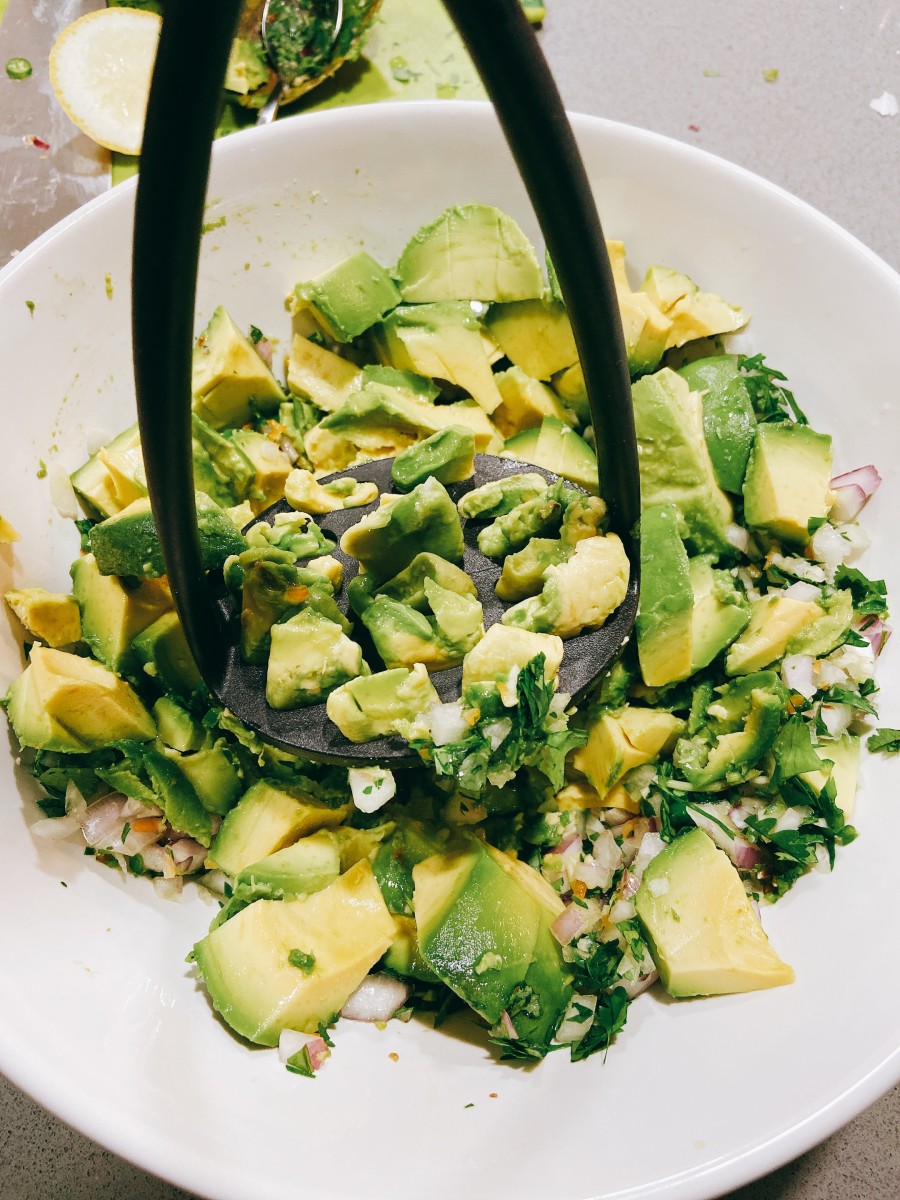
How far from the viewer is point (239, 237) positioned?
4.51 ft

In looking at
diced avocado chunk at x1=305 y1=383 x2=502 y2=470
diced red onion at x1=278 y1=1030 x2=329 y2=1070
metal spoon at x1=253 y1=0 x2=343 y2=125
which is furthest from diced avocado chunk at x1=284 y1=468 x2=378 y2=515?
metal spoon at x1=253 y1=0 x2=343 y2=125

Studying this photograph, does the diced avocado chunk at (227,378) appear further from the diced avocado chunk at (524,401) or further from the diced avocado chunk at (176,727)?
the diced avocado chunk at (176,727)

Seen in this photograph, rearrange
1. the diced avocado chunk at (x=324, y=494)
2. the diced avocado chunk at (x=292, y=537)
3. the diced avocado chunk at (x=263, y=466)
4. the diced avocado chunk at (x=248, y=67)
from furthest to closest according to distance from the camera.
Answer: the diced avocado chunk at (x=248, y=67), the diced avocado chunk at (x=263, y=466), the diced avocado chunk at (x=324, y=494), the diced avocado chunk at (x=292, y=537)

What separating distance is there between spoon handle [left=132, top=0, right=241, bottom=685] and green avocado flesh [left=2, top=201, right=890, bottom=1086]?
24cm

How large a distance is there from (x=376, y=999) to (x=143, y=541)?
612 mm

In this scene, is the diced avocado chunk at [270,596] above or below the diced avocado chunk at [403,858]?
above

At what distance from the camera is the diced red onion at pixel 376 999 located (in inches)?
42.0

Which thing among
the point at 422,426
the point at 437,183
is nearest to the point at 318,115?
the point at 437,183

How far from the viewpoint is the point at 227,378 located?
129cm

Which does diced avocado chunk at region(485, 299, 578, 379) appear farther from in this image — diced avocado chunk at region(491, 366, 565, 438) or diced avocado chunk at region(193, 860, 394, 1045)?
diced avocado chunk at region(193, 860, 394, 1045)

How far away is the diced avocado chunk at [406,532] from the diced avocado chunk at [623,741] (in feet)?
0.94

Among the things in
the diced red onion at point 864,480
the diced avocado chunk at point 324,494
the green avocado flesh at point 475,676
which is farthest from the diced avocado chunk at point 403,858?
the diced red onion at point 864,480

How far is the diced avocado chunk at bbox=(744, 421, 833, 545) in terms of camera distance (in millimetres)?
1204

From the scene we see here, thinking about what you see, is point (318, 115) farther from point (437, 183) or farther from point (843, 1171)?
point (843, 1171)
